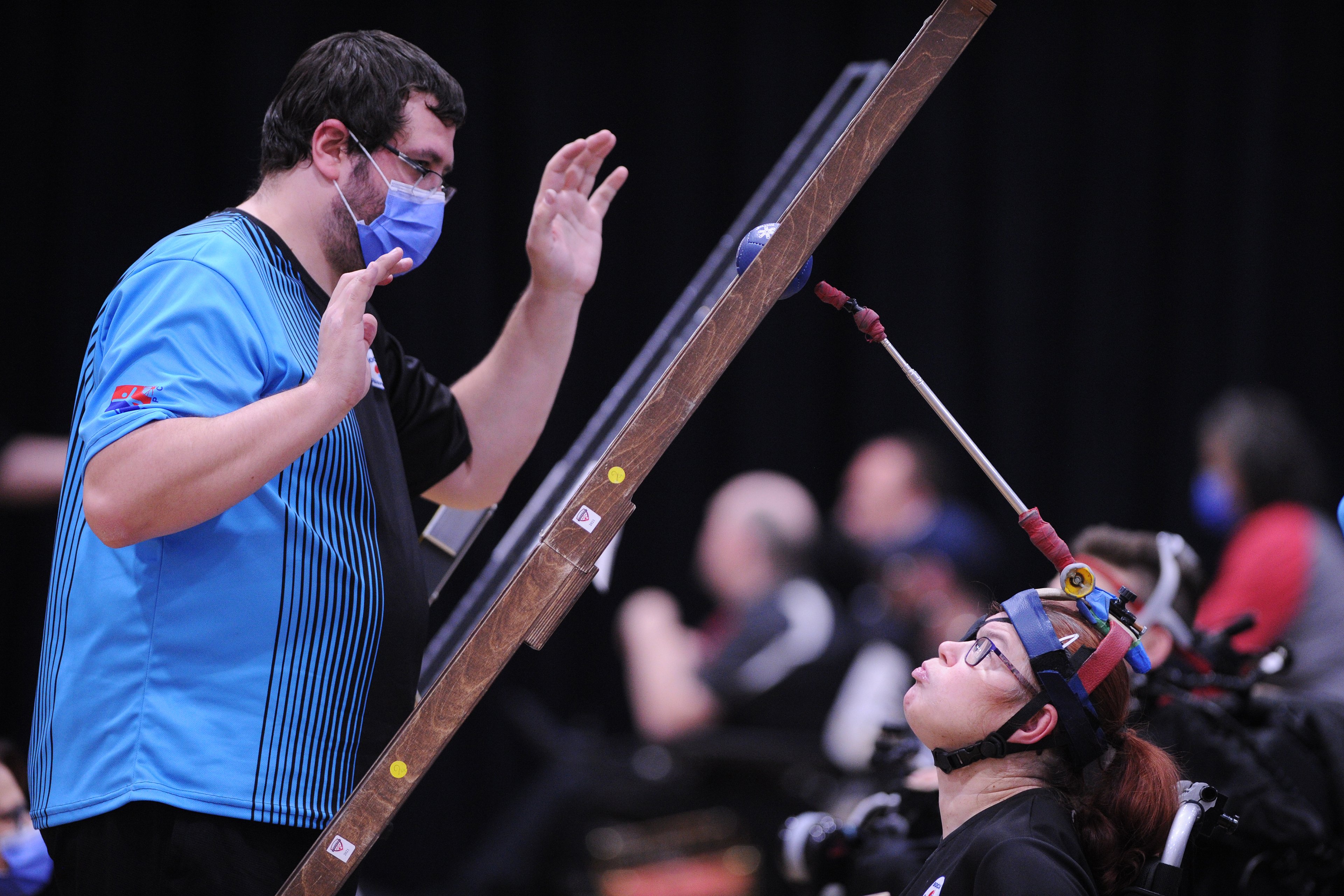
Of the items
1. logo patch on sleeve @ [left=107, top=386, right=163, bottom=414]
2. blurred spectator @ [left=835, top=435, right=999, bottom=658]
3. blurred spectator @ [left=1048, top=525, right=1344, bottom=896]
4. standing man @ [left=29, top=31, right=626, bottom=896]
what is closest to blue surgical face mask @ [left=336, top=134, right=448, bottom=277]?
standing man @ [left=29, top=31, right=626, bottom=896]

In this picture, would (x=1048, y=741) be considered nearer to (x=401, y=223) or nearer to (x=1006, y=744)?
(x=1006, y=744)

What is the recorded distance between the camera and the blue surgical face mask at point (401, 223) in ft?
6.01

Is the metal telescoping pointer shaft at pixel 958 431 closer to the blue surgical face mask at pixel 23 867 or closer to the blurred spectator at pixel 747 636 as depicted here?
the blue surgical face mask at pixel 23 867

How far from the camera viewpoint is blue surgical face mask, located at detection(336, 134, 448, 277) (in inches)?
72.1

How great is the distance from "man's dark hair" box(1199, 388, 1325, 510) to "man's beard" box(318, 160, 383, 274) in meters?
3.39

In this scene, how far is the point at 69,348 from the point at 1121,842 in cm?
404

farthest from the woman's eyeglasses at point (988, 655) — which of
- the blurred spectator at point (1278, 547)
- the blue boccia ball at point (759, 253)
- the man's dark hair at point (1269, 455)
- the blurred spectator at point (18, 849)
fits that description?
the man's dark hair at point (1269, 455)

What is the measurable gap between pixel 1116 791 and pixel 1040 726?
0.15 meters

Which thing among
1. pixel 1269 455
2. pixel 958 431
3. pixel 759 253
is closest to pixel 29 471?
pixel 759 253

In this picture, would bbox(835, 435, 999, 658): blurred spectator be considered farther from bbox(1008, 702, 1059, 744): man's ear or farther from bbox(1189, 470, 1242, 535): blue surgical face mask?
bbox(1008, 702, 1059, 744): man's ear

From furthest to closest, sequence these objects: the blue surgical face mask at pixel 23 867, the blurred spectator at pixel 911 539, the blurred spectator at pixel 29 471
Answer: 1. the blurred spectator at pixel 911 539
2. the blurred spectator at pixel 29 471
3. the blue surgical face mask at pixel 23 867

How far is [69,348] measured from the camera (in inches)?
179

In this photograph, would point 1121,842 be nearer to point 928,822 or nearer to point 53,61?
point 928,822

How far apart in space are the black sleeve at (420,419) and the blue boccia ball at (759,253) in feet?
1.97
